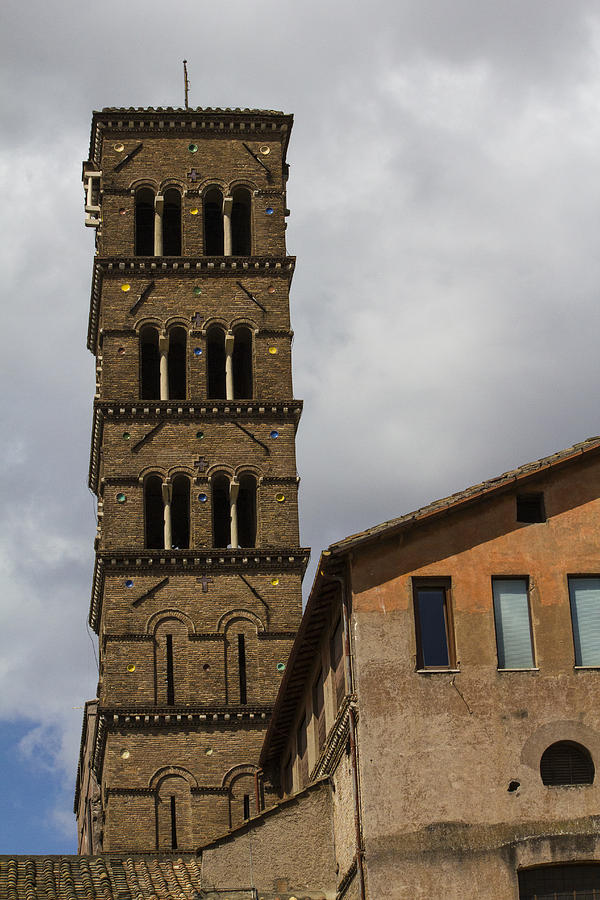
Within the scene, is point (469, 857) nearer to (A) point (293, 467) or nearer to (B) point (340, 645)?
(B) point (340, 645)

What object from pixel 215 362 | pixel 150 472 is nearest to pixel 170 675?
pixel 150 472

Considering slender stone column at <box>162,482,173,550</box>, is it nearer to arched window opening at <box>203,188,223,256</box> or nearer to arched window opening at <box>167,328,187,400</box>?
arched window opening at <box>167,328,187,400</box>

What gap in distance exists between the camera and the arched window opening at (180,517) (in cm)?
5100

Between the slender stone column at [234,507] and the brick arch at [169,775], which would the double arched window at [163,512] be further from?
the brick arch at [169,775]

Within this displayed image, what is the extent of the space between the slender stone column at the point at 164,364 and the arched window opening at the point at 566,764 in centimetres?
2344

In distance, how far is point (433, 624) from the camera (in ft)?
104

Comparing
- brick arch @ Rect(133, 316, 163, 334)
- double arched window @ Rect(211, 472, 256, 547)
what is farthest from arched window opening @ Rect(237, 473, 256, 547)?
brick arch @ Rect(133, 316, 163, 334)

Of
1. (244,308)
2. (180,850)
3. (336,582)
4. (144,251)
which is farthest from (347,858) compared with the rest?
(144,251)

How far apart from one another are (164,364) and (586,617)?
75.2ft

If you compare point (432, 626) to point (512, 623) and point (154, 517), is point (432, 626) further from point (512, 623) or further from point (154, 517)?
point (154, 517)

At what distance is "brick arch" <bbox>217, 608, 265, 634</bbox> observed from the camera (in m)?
48.2

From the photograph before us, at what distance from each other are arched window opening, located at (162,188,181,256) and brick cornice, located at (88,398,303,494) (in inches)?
249

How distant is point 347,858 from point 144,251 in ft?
93.0

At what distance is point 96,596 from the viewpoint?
5097 cm
